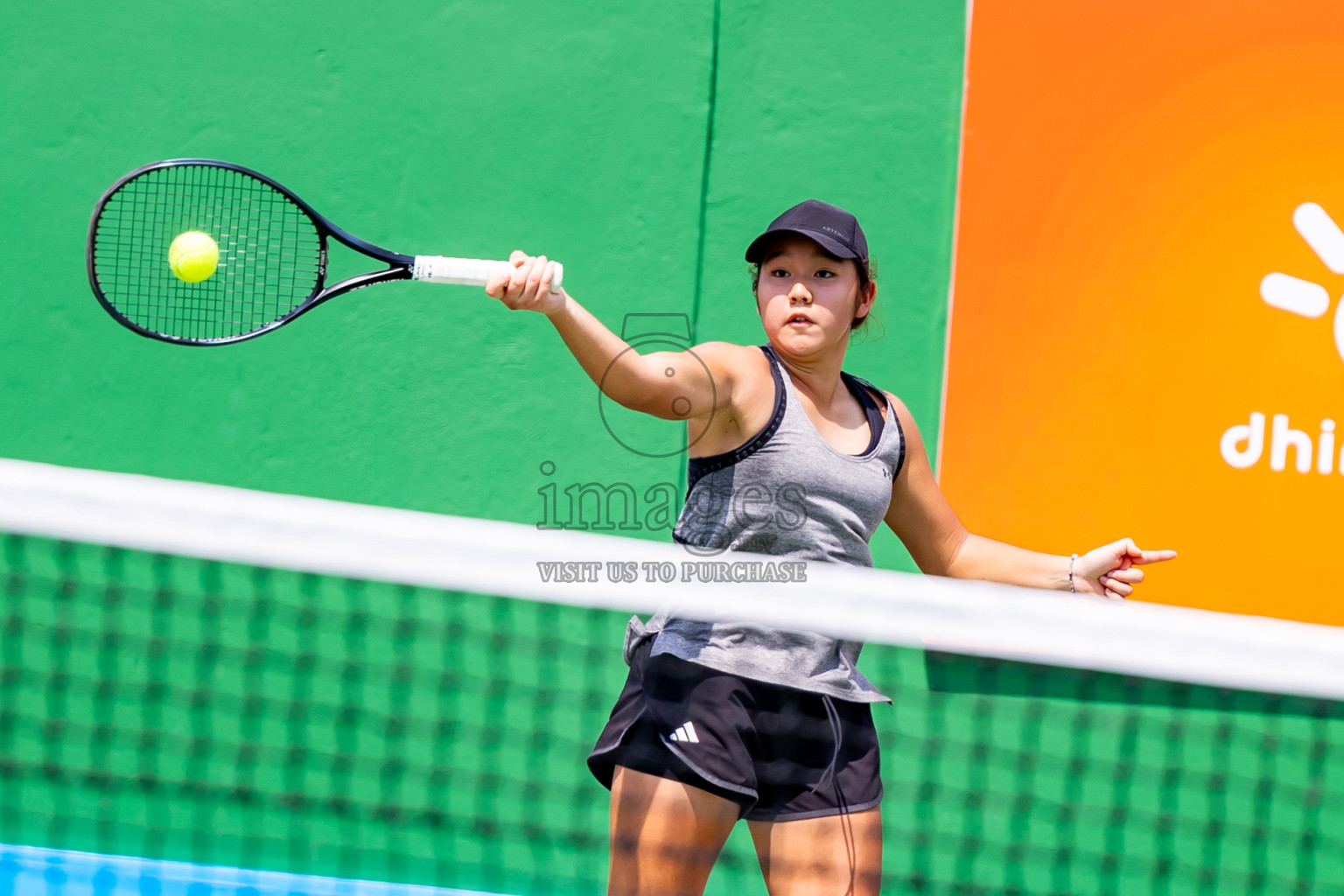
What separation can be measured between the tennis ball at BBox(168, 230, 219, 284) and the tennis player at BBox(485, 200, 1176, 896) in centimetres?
92

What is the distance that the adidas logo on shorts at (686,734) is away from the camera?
204cm

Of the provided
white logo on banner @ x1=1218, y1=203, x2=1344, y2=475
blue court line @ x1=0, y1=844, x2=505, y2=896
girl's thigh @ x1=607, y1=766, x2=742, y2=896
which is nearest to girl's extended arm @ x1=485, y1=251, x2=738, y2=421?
girl's thigh @ x1=607, y1=766, x2=742, y2=896

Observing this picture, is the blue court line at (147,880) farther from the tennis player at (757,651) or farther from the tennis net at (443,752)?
the tennis player at (757,651)

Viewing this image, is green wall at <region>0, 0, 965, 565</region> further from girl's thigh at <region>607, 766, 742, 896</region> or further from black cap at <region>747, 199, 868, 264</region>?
girl's thigh at <region>607, 766, 742, 896</region>

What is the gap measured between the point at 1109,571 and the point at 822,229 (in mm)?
876

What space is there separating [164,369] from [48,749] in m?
1.14

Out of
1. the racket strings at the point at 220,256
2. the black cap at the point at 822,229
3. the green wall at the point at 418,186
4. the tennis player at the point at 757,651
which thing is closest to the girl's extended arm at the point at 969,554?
the tennis player at the point at 757,651

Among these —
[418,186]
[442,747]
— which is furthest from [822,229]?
[442,747]

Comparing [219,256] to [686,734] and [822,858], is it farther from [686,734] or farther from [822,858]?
[822,858]

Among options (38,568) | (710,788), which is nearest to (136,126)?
(38,568)

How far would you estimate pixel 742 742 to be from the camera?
2061mm

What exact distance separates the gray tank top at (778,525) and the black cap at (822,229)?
0.83ft

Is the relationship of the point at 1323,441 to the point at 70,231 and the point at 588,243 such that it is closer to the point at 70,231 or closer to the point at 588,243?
the point at 588,243

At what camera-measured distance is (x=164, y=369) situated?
12.3 feet
